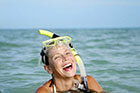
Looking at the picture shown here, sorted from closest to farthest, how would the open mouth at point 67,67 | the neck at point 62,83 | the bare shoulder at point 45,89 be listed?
the open mouth at point 67,67 < the bare shoulder at point 45,89 < the neck at point 62,83

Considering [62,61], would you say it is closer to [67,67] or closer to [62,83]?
[67,67]

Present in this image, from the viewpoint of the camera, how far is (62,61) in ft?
10.2

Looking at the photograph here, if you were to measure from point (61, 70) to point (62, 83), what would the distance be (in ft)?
1.01

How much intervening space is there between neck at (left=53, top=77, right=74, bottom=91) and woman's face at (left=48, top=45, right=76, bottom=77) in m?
0.10

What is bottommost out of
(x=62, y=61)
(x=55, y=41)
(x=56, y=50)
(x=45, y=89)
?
(x=45, y=89)

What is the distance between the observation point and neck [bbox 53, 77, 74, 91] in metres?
3.30

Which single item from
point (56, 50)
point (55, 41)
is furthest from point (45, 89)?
point (55, 41)

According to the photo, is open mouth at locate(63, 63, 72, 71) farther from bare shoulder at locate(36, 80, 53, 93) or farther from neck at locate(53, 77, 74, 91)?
bare shoulder at locate(36, 80, 53, 93)

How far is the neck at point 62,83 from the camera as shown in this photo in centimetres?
330

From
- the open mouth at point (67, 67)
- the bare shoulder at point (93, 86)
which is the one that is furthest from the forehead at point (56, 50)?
the bare shoulder at point (93, 86)

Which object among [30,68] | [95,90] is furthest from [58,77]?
[30,68]

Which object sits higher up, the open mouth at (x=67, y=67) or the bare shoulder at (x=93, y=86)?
the open mouth at (x=67, y=67)

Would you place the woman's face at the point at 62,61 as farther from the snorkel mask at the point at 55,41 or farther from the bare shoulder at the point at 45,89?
the bare shoulder at the point at 45,89

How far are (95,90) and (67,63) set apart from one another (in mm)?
692
